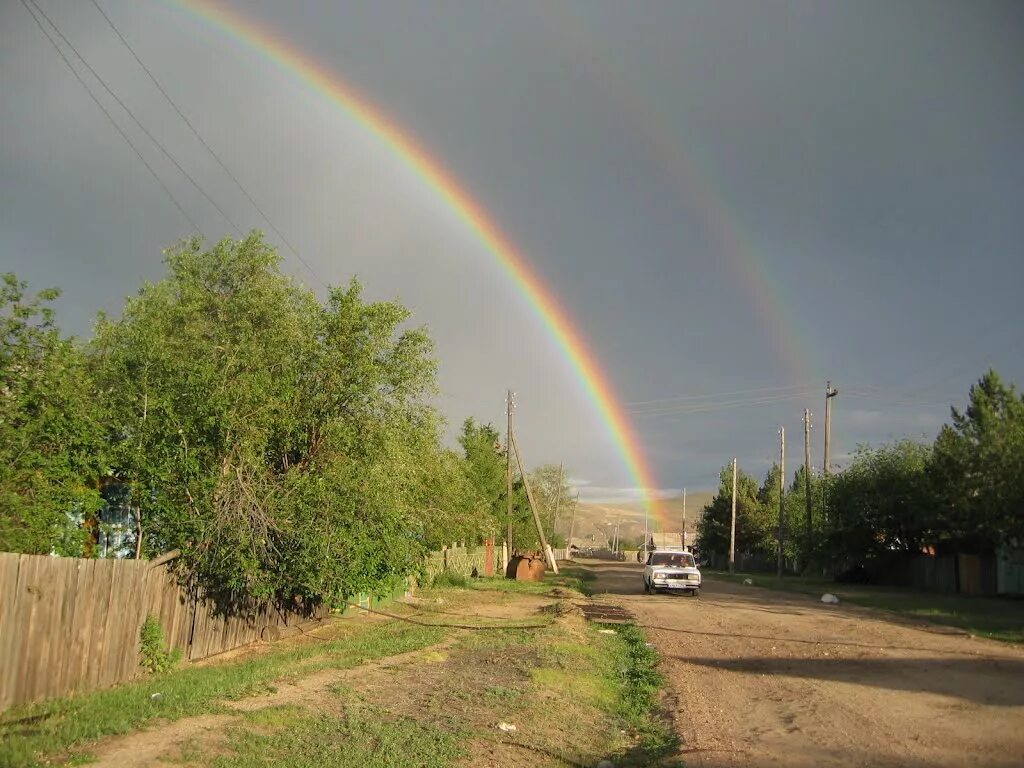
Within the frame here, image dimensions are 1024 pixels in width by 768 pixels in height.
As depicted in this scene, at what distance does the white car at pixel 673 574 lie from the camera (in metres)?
34.3

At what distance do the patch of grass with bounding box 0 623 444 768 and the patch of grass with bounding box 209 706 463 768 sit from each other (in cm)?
113

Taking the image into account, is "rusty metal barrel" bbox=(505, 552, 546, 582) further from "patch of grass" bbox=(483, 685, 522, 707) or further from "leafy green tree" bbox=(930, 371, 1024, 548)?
"patch of grass" bbox=(483, 685, 522, 707)

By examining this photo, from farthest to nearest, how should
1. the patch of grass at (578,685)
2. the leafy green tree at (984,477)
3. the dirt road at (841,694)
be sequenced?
the leafy green tree at (984,477), the patch of grass at (578,685), the dirt road at (841,694)

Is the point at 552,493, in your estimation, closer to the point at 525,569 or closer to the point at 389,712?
the point at 525,569

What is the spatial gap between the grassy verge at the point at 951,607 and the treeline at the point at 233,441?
535 inches

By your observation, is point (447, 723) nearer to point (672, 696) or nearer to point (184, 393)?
point (672, 696)

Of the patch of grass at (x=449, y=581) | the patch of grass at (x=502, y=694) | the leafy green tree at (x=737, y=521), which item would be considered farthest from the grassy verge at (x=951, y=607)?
the leafy green tree at (x=737, y=521)

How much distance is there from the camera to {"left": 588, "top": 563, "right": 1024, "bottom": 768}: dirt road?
827cm

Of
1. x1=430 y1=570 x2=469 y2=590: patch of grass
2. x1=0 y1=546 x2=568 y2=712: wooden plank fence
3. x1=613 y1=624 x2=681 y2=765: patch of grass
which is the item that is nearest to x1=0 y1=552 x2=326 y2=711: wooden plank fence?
x1=0 y1=546 x2=568 y2=712: wooden plank fence

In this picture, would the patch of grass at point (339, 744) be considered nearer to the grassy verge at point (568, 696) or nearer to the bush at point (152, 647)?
the grassy verge at point (568, 696)

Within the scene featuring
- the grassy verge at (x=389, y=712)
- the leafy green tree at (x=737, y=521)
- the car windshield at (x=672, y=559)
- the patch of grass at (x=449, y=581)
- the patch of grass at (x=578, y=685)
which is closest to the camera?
the grassy verge at (x=389, y=712)

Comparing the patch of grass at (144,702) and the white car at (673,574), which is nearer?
the patch of grass at (144,702)

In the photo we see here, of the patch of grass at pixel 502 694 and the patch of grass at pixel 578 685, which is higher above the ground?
the patch of grass at pixel 502 694

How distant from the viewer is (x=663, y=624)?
22438 mm
